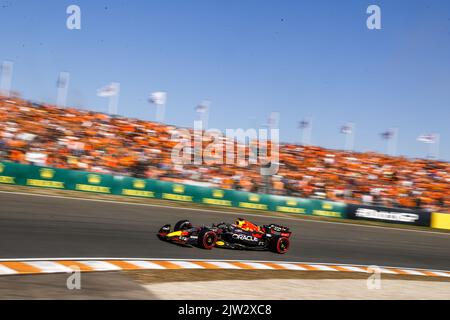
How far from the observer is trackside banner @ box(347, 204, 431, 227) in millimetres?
22375

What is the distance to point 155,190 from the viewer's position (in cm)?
1981

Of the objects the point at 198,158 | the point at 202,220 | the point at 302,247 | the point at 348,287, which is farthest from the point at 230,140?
the point at 348,287

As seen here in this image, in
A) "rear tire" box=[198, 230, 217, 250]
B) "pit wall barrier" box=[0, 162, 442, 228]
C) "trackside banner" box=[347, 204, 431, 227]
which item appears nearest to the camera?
"rear tire" box=[198, 230, 217, 250]

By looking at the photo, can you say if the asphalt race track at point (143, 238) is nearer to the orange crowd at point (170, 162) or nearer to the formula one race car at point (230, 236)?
the formula one race car at point (230, 236)

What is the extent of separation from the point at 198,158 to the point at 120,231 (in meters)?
11.8

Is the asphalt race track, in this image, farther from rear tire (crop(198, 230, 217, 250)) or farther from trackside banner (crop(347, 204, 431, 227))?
trackside banner (crop(347, 204, 431, 227))

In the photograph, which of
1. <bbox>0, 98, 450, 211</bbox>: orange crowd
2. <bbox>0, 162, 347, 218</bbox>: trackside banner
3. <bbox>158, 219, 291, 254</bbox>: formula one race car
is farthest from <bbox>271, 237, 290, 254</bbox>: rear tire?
<bbox>0, 98, 450, 211</bbox>: orange crowd

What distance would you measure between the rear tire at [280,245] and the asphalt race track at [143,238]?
159 millimetres

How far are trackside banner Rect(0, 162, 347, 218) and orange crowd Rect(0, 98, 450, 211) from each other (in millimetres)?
913

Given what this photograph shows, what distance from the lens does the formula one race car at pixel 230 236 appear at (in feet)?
36.0

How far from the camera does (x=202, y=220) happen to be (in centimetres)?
1617

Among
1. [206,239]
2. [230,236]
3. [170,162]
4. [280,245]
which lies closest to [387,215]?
[170,162]

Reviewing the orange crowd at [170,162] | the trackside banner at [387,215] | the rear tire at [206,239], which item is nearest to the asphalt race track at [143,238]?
the rear tire at [206,239]
